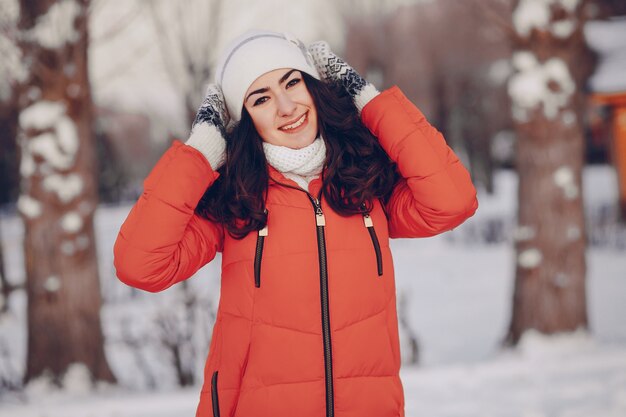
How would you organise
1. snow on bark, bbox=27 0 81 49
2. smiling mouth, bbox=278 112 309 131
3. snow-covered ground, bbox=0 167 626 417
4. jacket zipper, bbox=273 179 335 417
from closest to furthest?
jacket zipper, bbox=273 179 335 417 → smiling mouth, bbox=278 112 309 131 → snow-covered ground, bbox=0 167 626 417 → snow on bark, bbox=27 0 81 49

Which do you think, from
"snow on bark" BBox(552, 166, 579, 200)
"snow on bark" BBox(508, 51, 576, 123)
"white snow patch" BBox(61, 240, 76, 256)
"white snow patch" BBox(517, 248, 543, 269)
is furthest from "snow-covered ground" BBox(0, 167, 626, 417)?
"snow on bark" BBox(508, 51, 576, 123)

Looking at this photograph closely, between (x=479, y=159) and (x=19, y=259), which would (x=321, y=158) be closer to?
(x=19, y=259)

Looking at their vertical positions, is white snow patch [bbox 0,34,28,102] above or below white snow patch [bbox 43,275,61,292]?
above

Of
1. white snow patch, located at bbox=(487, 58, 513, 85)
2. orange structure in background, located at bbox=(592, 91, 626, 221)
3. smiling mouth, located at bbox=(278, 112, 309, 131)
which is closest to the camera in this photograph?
smiling mouth, located at bbox=(278, 112, 309, 131)

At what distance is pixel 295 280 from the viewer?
5.78 ft

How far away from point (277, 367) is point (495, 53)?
23.7 metres

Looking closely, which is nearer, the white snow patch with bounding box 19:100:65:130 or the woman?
the woman

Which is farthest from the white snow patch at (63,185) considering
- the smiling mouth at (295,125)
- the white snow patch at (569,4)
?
the white snow patch at (569,4)

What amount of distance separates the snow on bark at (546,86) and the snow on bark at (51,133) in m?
3.41

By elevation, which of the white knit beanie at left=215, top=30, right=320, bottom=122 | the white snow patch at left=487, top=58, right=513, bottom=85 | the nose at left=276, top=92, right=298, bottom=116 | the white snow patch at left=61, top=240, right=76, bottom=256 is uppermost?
the white snow patch at left=487, top=58, right=513, bottom=85

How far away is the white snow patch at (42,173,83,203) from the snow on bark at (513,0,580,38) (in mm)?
3573

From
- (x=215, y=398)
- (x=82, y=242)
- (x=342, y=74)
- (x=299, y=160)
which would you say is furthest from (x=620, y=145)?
(x=215, y=398)

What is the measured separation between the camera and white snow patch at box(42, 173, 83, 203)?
14.3ft

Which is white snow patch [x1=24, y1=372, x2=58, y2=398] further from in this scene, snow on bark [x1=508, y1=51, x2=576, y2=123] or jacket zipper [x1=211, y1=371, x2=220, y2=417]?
snow on bark [x1=508, y1=51, x2=576, y2=123]
